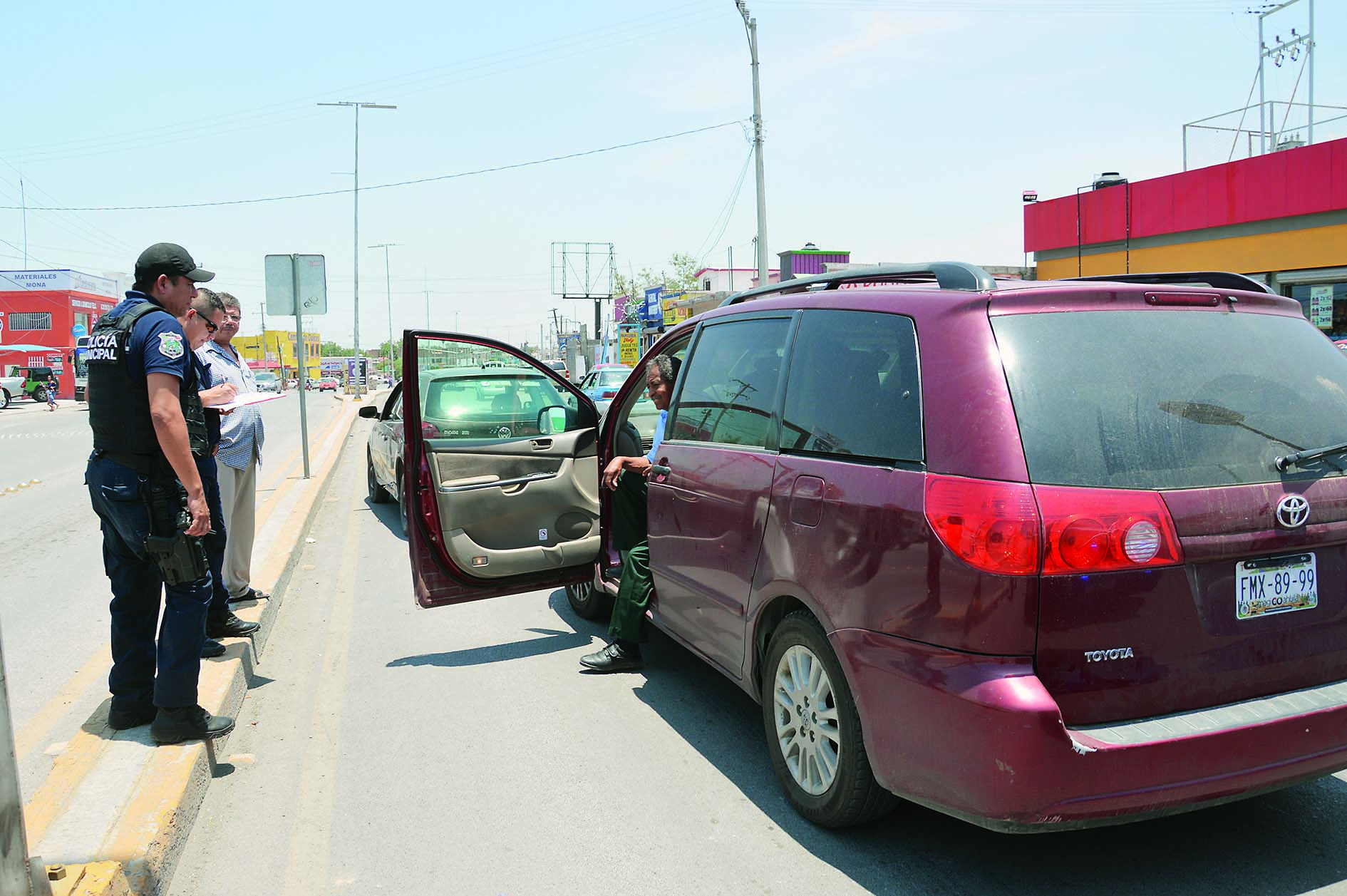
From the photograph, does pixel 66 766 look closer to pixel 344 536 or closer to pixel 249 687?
pixel 249 687

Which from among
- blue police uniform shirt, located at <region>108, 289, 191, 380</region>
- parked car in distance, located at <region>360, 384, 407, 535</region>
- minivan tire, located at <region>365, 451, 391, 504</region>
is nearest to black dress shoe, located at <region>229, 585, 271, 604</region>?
blue police uniform shirt, located at <region>108, 289, 191, 380</region>

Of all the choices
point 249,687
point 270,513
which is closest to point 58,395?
point 270,513

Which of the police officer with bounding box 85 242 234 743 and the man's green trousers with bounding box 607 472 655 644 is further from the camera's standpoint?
the man's green trousers with bounding box 607 472 655 644

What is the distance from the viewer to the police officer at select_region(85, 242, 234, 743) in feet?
12.6

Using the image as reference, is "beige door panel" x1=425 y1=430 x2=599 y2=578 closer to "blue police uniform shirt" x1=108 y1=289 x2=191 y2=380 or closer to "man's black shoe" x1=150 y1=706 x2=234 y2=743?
"man's black shoe" x1=150 y1=706 x2=234 y2=743

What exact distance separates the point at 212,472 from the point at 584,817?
261 centimetres

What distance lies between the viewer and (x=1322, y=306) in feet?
→ 53.0

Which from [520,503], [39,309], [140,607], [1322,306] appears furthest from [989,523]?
[39,309]

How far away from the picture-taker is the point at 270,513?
1005 centimetres

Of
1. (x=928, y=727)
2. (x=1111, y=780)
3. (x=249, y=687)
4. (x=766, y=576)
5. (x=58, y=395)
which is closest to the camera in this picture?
(x=1111, y=780)

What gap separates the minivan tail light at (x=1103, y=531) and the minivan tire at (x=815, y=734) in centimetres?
89

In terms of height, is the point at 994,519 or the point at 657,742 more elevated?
the point at 994,519

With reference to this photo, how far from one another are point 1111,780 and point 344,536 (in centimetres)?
862

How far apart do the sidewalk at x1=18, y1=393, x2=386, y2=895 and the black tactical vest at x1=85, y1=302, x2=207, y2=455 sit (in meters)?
1.22
